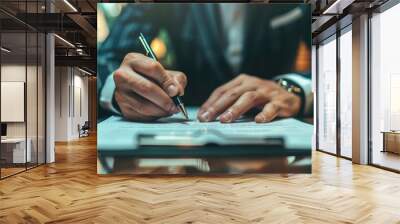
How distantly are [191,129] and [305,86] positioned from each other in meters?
2.12

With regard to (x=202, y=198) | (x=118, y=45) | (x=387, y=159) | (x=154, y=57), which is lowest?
(x=202, y=198)

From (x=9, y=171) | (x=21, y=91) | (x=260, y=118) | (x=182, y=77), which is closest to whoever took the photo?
(x=260, y=118)

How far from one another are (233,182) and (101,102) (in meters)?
2.65

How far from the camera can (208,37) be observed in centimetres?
674

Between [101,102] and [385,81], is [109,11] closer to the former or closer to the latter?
[101,102]

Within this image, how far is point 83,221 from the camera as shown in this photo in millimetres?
3936

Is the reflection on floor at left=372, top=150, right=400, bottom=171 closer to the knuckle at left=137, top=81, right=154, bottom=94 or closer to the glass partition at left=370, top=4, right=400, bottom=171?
the glass partition at left=370, top=4, right=400, bottom=171

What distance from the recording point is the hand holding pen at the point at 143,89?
21.7 ft

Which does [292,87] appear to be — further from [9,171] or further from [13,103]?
[9,171]

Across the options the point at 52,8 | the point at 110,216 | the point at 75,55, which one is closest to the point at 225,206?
the point at 110,216

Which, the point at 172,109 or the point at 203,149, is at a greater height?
the point at 172,109

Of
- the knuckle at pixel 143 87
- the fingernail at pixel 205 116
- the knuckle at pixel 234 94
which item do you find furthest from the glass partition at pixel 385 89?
the knuckle at pixel 143 87

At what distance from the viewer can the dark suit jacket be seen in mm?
6699

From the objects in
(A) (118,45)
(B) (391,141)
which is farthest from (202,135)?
(B) (391,141)
